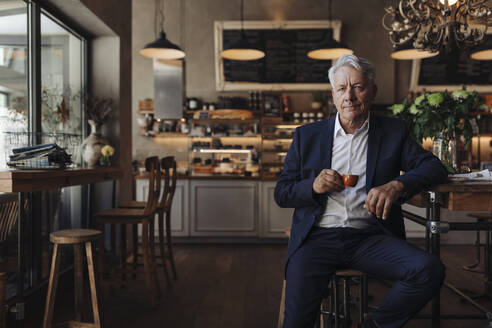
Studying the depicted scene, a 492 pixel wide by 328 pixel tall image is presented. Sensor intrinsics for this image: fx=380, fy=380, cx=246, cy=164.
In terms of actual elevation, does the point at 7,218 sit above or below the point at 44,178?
below

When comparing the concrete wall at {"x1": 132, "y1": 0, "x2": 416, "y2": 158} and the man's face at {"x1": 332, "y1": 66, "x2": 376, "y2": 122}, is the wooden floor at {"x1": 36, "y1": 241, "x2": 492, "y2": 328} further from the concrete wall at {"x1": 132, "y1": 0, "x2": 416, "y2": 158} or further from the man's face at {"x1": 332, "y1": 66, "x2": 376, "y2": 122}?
the concrete wall at {"x1": 132, "y1": 0, "x2": 416, "y2": 158}

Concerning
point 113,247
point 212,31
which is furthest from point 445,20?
point 212,31

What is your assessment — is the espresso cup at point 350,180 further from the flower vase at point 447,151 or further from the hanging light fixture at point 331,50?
the hanging light fixture at point 331,50

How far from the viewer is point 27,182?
2053 mm

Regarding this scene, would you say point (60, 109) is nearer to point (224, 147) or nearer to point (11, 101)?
point (11, 101)

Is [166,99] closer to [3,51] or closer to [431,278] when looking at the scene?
[3,51]

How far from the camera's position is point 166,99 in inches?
233

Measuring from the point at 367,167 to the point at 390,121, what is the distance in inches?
11.3

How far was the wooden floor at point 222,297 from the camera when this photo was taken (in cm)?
258

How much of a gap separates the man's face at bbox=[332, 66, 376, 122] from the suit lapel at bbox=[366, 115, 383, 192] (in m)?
0.09

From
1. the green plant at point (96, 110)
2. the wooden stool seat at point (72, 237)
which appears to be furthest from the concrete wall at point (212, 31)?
the wooden stool seat at point (72, 237)

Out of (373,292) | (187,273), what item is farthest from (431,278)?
(187,273)

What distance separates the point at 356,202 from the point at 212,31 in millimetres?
5057

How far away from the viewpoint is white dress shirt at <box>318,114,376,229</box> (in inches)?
68.1
